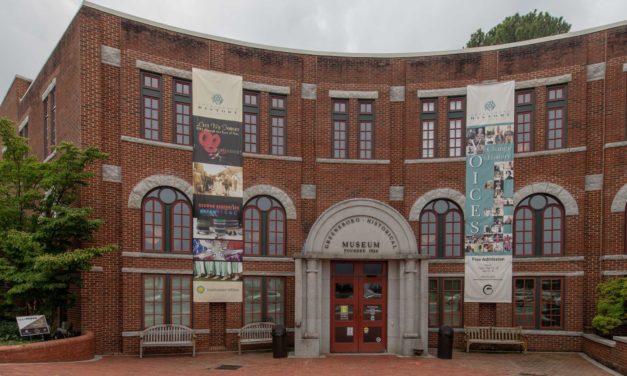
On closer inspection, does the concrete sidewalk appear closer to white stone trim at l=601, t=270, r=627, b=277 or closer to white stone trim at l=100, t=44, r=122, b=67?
white stone trim at l=601, t=270, r=627, b=277

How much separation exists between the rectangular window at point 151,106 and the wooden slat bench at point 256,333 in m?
6.98

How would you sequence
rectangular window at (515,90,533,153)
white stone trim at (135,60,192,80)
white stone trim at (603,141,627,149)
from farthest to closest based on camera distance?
1. rectangular window at (515,90,533,153)
2. white stone trim at (135,60,192,80)
3. white stone trim at (603,141,627,149)

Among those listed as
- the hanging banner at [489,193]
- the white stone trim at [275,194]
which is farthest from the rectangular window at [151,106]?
the hanging banner at [489,193]

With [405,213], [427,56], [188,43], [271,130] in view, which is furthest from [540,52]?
[188,43]

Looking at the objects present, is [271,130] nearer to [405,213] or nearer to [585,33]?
[405,213]

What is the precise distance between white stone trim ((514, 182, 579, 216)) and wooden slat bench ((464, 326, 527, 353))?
431 centimetres

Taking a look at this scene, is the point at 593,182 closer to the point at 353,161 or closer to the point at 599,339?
the point at 599,339

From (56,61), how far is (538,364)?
61.1 feet

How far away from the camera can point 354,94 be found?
2012 centimetres

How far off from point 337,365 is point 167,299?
19.5 ft

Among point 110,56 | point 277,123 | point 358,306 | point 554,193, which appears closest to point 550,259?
point 554,193

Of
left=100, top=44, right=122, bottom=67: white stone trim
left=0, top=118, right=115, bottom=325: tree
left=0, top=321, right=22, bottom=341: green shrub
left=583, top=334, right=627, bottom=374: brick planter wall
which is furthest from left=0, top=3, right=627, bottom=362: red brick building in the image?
left=0, top=321, right=22, bottom=341: green shrub

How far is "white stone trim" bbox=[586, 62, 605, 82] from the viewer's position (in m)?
18.2

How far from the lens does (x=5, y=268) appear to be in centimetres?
1491
